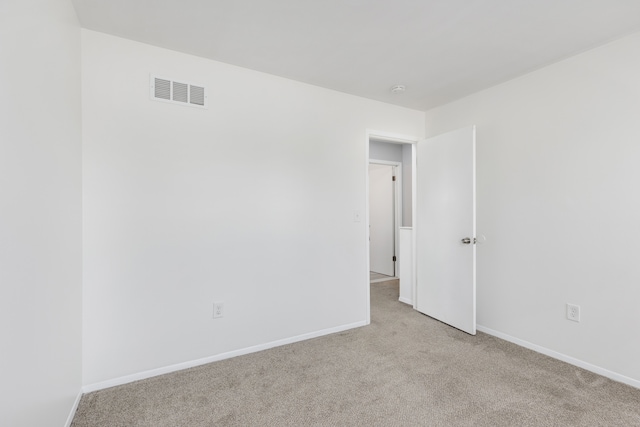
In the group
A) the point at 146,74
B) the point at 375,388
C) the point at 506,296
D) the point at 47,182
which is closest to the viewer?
the point at 47,182

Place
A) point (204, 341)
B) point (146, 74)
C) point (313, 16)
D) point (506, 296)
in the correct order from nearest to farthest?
point (313, 16) < point (146, 74) < point (204, 341) < point (506, 296)

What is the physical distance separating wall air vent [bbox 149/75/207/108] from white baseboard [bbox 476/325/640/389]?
3322 mm

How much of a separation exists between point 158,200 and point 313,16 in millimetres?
1634

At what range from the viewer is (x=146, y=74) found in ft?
6.95

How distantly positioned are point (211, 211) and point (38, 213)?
1.13 m

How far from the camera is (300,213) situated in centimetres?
273

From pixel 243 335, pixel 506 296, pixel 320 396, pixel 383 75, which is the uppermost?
pixel 383 75

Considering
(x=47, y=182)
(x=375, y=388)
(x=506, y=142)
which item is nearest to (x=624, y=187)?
(x=506, y=142)

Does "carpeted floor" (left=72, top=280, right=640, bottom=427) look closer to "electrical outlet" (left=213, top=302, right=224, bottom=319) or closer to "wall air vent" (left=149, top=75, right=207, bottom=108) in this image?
"electrical outlet" (left=213, top=302, right=224, bottom=319)

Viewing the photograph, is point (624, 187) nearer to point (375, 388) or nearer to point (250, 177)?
point (375, 388)

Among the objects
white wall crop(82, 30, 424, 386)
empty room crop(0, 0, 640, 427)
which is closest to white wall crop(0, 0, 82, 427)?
empty room crop(0, 0, 640, 427)

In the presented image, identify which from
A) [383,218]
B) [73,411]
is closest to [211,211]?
[73,411]

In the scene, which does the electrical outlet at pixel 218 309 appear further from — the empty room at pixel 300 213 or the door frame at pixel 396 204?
the door frame at pixel 396 204

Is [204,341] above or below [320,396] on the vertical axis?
above
